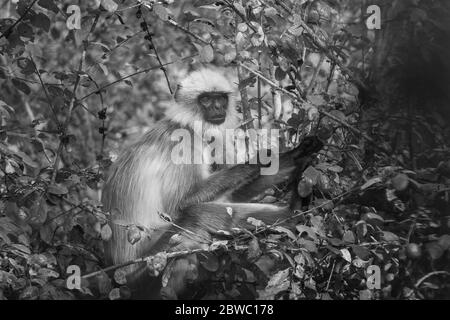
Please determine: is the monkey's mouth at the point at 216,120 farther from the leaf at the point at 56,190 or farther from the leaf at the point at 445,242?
the leaf at the point at 445,242

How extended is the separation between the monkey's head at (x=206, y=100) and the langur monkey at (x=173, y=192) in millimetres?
23

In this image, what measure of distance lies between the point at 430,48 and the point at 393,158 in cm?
70

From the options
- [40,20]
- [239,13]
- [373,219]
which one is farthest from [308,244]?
[40,20]

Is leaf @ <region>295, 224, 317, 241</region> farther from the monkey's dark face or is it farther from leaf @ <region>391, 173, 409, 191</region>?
the monkey's dark face

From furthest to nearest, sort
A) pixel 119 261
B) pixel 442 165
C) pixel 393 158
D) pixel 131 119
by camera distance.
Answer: pixel 131 119 < pixel 119 261 < pixel 393 158 < pixel 442 165

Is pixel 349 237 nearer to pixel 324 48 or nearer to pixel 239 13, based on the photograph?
pixel 324 48

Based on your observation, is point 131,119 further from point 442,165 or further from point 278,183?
point 442,165

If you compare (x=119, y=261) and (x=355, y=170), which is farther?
(x=119, y=261)

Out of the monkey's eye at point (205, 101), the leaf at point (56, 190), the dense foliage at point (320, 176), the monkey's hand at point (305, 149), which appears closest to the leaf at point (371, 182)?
the dense foliage at point (320, 176)

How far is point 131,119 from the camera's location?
10.8 metres

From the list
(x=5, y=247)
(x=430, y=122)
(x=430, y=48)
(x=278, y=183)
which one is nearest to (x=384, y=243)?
(x=430, y=122)

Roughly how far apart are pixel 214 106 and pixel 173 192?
1.02 metres

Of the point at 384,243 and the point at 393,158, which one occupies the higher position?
the point at 393,158

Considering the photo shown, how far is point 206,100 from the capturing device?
6.74 m
